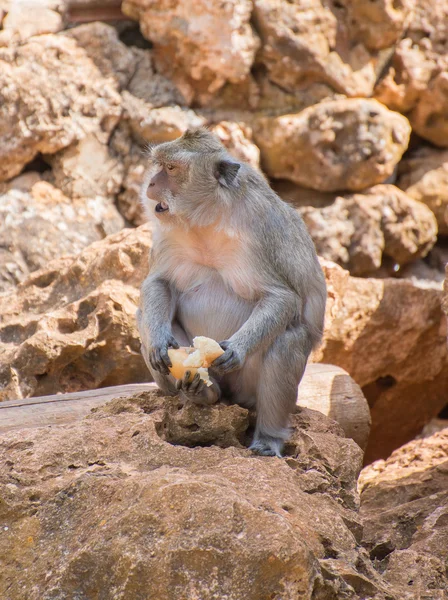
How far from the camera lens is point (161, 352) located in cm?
515

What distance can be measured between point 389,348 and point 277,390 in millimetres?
3926

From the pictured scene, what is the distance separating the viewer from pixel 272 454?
15.8 ft

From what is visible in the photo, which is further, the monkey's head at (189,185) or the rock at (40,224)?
the rock at (40,224)

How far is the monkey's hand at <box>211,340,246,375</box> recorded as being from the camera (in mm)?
4887

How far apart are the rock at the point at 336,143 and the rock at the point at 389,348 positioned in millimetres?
1990

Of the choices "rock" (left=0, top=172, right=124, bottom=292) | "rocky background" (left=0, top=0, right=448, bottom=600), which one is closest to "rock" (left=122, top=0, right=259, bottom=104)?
"rocky background" (left=0, top=0, right=448, bottom=600)

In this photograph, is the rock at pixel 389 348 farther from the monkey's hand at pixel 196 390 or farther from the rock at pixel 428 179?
the monkey's hand at pixel 196 390

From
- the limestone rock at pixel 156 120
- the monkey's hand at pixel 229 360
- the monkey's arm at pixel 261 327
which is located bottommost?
the limestone rock at pixel 156 120

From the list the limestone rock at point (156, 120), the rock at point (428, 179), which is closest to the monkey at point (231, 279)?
the limestone rock at point (156, 120)

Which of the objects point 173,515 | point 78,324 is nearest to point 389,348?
point 78,324

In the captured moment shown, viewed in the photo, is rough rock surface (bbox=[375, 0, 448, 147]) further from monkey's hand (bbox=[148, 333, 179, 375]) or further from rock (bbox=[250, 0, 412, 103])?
monkey's hand (bbox=[148, 333, 179, 375])

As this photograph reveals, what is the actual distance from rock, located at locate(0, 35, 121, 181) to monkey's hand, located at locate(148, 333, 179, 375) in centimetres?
512

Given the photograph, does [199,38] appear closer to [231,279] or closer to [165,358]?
→ [231,279]

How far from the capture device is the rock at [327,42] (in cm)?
978
